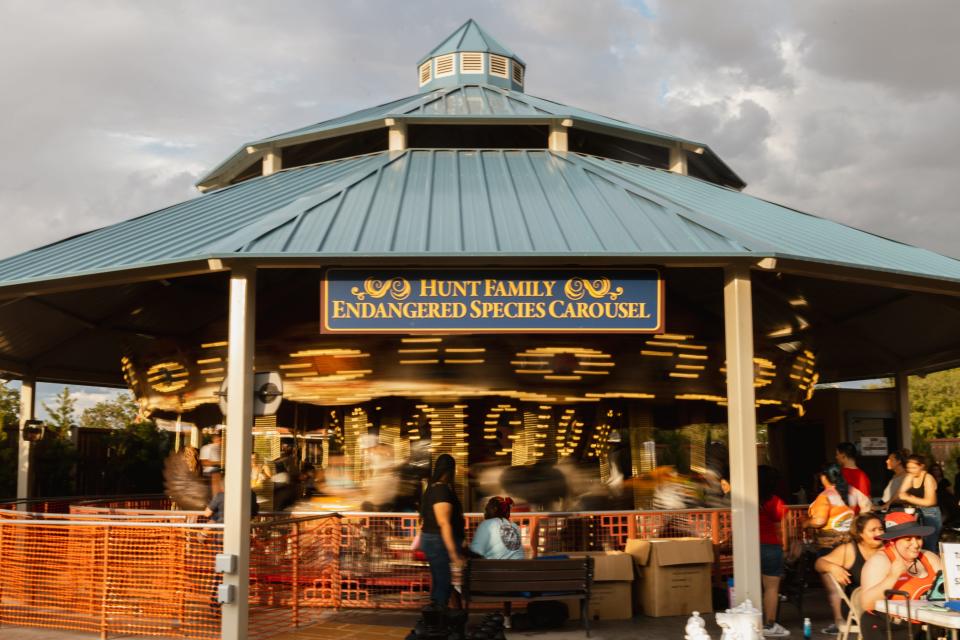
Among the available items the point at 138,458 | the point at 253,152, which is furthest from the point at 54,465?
the point at 253,152

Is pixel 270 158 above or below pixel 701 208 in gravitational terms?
above

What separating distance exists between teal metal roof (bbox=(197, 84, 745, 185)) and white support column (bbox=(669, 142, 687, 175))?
0.22 metres

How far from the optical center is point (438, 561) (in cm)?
993

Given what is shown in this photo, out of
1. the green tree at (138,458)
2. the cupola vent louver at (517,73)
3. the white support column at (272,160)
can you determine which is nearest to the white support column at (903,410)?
the cupola vent louver at (517,73)

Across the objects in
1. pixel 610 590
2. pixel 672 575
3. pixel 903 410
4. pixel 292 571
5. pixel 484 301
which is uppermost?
pixel 484 301

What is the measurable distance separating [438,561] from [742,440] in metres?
3.41

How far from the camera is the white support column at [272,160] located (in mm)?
15602

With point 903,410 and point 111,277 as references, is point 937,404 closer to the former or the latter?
point 903,410

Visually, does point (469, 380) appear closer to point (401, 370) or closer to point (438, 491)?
point (401, 370)

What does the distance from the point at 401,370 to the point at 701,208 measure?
5.08 m

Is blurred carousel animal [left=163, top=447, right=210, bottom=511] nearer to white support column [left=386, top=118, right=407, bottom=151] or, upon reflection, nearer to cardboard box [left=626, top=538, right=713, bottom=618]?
white support column [left=386, top=118, right=407, bottom=151]

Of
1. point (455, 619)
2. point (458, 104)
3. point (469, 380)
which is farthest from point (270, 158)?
point (455, 619)

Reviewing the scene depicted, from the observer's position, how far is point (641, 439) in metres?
15.1

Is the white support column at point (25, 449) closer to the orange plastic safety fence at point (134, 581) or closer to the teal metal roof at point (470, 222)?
the teal metal roof at point (470, 222)
